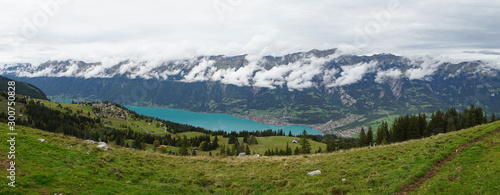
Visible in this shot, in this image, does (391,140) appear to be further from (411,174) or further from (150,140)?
(150,140)

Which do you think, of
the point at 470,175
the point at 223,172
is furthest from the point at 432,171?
the point at 223,172

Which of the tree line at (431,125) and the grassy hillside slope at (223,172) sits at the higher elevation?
the grassy hillside slope at (223,172)

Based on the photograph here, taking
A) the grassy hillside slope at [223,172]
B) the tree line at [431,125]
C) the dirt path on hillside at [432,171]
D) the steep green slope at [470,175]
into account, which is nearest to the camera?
the steep green slope at [470,175]

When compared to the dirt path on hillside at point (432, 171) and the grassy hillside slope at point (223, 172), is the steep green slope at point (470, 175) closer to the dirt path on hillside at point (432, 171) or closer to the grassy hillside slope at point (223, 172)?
the grassy hillside slope at point (223, 172)

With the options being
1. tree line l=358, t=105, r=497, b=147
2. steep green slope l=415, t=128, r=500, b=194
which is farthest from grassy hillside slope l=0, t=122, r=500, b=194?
tree line l=358, t=105, r=497, b=147

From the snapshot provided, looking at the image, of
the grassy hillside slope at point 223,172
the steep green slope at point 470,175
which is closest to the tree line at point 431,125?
the grassy hillside slope at point 223,172

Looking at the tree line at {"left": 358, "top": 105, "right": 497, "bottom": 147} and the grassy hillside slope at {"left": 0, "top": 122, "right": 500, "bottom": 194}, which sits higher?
the grassy hillside slope at {"left": 0, "top": 122, "right": 500, "bottom": 194}

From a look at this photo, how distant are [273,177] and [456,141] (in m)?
17.7

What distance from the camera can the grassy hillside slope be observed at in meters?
14.6

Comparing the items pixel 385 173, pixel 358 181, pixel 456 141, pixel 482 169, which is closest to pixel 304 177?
pixel 358 181

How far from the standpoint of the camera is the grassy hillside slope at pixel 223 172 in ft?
47.8

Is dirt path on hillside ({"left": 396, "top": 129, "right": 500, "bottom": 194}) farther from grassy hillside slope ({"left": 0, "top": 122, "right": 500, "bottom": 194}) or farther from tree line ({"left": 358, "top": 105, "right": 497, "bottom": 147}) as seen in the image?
tree line ({"left": 358, "top": 105, "right": 497, "bottom": 147})

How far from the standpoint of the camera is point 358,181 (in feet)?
55.2

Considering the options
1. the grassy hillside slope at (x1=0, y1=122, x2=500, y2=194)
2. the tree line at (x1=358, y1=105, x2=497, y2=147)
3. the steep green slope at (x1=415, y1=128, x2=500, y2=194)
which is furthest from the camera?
the tree line at (x1=358, y1=105, x2=497, y2=147)
